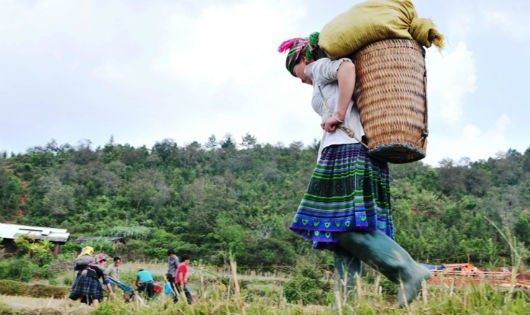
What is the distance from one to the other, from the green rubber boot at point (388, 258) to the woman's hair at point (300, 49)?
0.86 metres

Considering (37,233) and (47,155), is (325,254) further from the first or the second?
(47,155)

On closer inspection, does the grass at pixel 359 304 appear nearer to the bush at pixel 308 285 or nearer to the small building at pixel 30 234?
the bush at pixel 308 285

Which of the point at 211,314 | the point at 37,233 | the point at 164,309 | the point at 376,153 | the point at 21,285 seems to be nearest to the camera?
the point at 211,314

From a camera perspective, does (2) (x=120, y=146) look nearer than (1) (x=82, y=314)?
No

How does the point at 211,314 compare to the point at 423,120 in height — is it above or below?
below

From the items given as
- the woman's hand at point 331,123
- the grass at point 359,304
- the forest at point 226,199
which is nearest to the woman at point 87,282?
the woman's hand at point 331,123

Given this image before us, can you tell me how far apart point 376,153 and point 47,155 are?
5052 cm

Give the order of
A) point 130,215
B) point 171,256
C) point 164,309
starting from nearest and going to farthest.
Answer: point 164,309, point 171,256, point 130,215

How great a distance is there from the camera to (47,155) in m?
48.5

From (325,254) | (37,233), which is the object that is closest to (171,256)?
(325,254)

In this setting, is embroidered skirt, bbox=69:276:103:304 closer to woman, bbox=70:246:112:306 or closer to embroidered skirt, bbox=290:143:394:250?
woman, bbox=70:246:112:306

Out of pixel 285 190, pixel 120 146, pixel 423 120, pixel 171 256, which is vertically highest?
pixel 120 146

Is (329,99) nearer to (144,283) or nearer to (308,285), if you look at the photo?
(144,283)

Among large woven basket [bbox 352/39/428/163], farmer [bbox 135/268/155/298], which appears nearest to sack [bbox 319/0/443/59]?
large woven basket [bbox 352/39/428/163]
